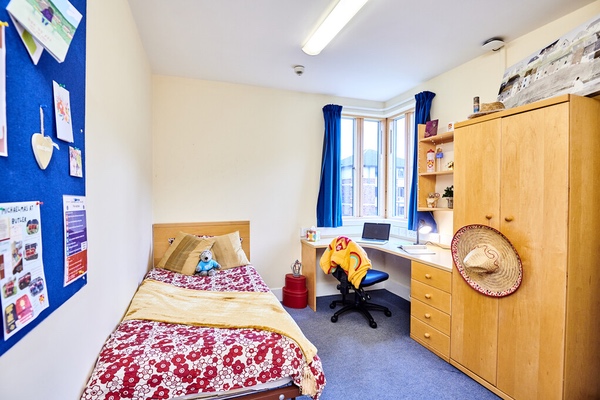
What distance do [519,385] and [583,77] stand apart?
202 centimetres

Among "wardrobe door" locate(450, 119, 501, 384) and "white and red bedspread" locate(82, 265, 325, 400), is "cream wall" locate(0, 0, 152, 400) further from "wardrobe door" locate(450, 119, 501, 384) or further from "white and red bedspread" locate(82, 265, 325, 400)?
"wardrobe door" locate(450, 119, 501, 384)

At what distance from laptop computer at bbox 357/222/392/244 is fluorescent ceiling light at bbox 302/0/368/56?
2.21m

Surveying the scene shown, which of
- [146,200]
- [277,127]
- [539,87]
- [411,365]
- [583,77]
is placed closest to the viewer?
[583,77]

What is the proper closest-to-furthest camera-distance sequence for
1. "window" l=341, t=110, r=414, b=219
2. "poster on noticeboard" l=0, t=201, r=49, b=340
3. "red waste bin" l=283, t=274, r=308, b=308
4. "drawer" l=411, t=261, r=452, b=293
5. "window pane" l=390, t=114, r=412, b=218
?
"poster on noticeboard" l=0, t=201, r=49, b=340 → "drawer" l=411, t=261, r=452, b=293 → "red waste bin" l=283, t=274, r=308, b=308 → "window pane" l=390, t=114, r=412, b=218 → "window" l=341, t=110, r=414, b=219

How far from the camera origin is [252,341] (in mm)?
1538

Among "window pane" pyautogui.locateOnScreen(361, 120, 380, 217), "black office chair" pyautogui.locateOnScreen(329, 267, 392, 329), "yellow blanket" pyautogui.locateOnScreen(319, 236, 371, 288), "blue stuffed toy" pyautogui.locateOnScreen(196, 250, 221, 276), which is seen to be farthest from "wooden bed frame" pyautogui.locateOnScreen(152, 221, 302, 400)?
"window pane" pyautogui.locateOnScreen(361, 120, 380, 217)

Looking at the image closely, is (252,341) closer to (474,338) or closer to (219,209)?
(474,338)


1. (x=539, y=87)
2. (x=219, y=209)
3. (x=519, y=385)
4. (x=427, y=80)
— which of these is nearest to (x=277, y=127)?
(x=219, y=209)

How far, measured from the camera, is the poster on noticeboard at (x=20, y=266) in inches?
27.7

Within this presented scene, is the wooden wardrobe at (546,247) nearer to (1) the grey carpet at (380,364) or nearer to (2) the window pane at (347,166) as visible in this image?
(1) the grey carpet at (380,364)

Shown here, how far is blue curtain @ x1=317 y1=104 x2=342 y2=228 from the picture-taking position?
388 centimetres

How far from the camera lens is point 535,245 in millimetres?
1821

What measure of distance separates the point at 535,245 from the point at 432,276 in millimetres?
884

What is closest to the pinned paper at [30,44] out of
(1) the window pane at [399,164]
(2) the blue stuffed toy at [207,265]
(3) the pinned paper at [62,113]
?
(3) the pinned paper at [62,113]
